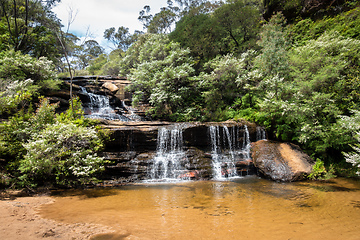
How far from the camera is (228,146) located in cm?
1143

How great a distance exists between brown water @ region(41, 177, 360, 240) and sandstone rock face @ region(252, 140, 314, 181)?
815mm

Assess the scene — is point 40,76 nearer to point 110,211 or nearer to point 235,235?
point 110,211

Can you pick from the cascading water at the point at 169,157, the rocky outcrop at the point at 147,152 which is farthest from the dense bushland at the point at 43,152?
the cascading water at the point at 169,157

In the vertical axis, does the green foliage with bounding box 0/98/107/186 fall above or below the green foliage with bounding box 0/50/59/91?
below

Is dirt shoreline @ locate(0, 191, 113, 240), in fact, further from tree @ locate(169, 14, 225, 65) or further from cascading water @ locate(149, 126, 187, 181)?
tree @ locate(169, 14, 225, 65)

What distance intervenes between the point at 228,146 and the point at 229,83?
18.9 feet

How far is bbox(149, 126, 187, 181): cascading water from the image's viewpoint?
9453 millimetres

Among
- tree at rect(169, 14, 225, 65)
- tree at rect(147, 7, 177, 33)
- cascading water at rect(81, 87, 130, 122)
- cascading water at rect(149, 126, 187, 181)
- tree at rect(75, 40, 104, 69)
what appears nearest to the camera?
cascading water at rect(149, 126, 187, 181)

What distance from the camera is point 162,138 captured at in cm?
1080

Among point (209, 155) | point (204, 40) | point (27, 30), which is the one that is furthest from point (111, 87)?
point (209, 155)

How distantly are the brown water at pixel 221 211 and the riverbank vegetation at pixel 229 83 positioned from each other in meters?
1.45

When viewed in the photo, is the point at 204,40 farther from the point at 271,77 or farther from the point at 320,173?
the point at 320,173

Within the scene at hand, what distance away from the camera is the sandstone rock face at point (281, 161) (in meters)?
8.54

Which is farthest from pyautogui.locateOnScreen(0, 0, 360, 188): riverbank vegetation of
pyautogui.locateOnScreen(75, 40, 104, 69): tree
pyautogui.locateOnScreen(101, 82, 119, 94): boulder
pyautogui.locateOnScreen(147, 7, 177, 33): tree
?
pyautogui.locateOnScreen(75, 40, 104, 69): tree
